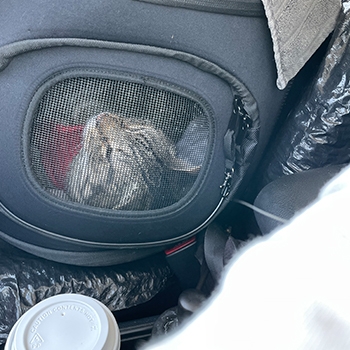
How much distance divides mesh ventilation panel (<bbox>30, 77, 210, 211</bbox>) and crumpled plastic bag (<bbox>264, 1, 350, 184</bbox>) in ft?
0.54

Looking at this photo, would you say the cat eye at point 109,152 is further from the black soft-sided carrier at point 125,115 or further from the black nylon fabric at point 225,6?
the black nylon fabric at point 225,6

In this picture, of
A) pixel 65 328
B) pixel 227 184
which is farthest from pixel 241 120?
pixel 65 328

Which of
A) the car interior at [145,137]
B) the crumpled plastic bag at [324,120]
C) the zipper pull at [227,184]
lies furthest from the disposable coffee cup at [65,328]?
the crumpled plastic bag at [324,120]

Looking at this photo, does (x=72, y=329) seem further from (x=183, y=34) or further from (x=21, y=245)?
(x=183, y=34)

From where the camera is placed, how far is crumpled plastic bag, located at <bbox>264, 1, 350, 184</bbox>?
1.99ft

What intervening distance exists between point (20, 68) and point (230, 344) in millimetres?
397

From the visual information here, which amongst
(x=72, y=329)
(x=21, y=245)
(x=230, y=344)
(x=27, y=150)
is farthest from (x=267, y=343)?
(x=21, y=245)

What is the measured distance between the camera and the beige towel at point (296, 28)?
539 millimetres

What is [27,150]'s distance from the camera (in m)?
0.55

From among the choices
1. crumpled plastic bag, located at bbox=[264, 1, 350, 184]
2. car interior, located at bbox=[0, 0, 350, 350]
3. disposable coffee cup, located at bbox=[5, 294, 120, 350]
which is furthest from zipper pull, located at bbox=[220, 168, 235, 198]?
disposable coffee cup, located at bbox=[5, 294, 120, 350]

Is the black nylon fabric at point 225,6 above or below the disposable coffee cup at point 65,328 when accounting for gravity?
above

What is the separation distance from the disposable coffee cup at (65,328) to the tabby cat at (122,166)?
15 centimetres

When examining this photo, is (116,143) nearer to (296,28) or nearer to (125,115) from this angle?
(125,115)

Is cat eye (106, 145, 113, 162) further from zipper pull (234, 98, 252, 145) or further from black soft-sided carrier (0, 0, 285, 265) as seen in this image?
zipper pull (234, 98, 252, 145)
